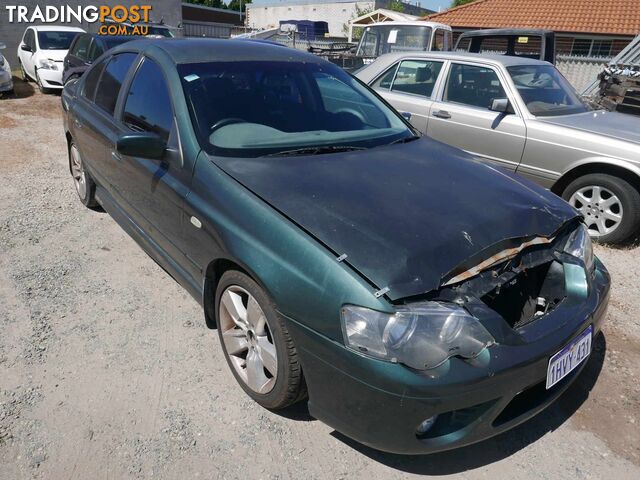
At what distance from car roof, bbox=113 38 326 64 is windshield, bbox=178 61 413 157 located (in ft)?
0.23

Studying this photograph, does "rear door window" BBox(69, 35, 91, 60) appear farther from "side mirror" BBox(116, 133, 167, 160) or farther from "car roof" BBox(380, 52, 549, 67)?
"side mirror" BBox(116, 133, 167, 160)

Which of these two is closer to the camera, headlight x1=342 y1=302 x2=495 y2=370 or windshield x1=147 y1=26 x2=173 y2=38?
headlight x1=342 y1=302 x2=495 y2=370

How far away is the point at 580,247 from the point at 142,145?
7.83 feet

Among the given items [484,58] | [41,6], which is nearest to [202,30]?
[41,6]

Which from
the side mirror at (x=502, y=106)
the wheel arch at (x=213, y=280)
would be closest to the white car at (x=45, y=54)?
the side mirror at (x=502, y=106)

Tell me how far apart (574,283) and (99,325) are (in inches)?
107

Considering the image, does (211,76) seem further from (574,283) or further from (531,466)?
(531,466)

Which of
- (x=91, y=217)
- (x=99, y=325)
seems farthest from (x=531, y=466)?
(x=91, y=217)

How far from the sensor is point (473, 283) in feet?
6.82

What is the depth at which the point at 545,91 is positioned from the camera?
5.50 meters

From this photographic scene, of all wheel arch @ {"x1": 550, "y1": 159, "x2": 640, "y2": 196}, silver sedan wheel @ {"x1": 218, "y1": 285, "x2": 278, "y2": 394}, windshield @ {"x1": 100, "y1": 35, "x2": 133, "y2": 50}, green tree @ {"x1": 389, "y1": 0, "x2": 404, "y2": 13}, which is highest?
green tree @ {"x1": 389, "y1": 0, "x2": 404, "y2": 13}

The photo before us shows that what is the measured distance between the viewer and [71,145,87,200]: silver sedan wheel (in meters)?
4.75

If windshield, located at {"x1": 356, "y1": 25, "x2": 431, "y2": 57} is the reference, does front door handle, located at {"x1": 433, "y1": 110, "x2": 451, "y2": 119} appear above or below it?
below

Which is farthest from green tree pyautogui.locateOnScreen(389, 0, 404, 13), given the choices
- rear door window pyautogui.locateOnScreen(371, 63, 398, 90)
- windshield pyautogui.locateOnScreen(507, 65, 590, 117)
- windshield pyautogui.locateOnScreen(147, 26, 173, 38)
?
windshield pyautogui.locateOnScreen(507, 65, 590, 117)
